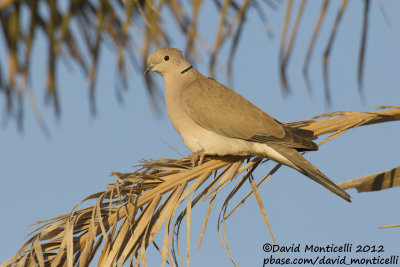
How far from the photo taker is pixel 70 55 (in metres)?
5.22

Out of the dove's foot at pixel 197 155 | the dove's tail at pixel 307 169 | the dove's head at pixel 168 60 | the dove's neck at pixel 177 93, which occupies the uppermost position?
the dove's head at pixel 168 60

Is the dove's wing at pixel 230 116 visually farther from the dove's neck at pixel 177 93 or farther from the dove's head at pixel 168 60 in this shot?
the dove's head at pixel 168 60

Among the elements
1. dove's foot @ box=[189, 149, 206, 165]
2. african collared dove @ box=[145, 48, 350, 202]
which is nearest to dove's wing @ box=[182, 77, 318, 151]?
african collared dove @ box=[145, 48, 350, 202]

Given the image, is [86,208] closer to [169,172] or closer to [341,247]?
[169,172]

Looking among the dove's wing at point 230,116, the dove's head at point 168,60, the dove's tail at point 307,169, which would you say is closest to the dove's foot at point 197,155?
the dove's wing at point 230,116

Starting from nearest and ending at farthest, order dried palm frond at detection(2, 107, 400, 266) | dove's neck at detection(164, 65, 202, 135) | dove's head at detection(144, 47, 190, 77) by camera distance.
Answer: dried palm frond at detection(2, 107, 400, 266), dove's neck at detection(164, 65, 202, 135), dove's head at detection(144, 47, 190, 77)

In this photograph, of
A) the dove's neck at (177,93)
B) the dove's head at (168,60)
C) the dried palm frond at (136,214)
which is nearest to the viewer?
the dried palm frond at (136,214)

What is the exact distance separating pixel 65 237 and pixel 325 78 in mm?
1527

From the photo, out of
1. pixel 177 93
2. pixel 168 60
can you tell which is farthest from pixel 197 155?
pixel 168 60

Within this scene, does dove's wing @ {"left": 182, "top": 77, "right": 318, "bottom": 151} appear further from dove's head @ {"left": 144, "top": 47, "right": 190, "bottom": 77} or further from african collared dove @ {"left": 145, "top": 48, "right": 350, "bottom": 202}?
dove's head @ {"left": 144, "top": 47, "right": 190, "bottom": 77}

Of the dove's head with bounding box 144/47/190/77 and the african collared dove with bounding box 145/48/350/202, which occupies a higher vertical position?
the dove's head with bounding box 144/47/190/77

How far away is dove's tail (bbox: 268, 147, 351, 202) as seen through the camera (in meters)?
3.15

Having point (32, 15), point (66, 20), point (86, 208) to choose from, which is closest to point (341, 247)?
point (86, 208)

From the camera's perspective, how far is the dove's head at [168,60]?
14.9 ft
